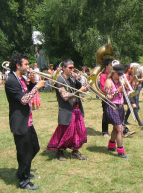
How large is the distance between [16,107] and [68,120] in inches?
50.8

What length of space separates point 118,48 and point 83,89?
12183 mm

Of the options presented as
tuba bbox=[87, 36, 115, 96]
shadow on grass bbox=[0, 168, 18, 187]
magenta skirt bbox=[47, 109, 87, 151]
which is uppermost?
tuba bbox=[87, 36, 115, 96]

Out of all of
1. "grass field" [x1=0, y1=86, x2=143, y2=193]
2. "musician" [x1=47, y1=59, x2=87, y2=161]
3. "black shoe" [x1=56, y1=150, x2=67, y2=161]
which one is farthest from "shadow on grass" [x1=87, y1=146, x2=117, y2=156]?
"black shoe" [x1=56, y1=150, x2=67, y2=161]

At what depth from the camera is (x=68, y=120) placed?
4.52 m

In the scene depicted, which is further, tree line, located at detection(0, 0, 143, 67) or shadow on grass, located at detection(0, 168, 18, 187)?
tree line, located at detection(0, 0, 143, 67)

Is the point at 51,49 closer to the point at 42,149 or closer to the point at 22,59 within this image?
the point at 42,149

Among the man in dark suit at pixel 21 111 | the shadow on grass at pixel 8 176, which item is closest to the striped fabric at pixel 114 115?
the man in dark suit at pixel 21 111

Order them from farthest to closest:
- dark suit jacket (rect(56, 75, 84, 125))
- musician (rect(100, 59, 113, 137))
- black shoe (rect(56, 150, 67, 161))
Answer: musician (rect(100, 59, 113, 137))
black shoe (rect(56, 150, 67, 161))
dark suit jacket (rect(56, 75, 84, 125))

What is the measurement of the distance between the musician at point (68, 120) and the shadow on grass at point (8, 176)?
2.70ft

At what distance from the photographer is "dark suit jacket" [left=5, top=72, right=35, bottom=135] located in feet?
11.1

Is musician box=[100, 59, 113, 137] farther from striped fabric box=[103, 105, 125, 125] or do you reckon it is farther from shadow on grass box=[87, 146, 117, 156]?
striped fabric box=[103, 105, 125, 125]

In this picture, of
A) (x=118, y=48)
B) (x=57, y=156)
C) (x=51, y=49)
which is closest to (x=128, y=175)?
(x=57, y=156)

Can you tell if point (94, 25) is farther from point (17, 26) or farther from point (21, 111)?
point (21, 111)

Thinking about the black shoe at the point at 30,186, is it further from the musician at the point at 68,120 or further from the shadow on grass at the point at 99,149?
the shadow on grass at the point at 99,149
